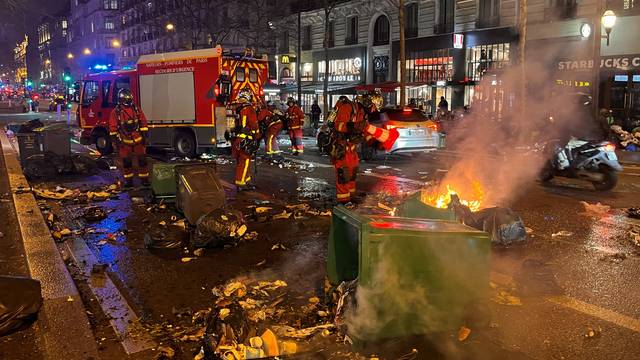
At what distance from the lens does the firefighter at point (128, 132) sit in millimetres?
10000

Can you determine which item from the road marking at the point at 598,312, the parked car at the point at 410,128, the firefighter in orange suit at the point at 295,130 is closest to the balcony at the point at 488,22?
the parked car at the point at 410,128

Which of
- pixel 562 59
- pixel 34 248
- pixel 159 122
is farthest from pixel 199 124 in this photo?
pixel 562 59

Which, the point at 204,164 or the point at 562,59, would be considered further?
the point at 562,59

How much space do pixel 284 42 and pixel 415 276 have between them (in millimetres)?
41720

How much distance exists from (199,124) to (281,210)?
303 inches

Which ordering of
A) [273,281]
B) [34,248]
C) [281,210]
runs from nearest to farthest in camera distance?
[273,281] → [34,248] → [281,210]

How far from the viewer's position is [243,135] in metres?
9.65

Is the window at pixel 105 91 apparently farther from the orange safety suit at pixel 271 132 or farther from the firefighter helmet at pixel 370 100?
the firefighter helmet at pixel 370 100

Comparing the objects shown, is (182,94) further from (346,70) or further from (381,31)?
(346,70)

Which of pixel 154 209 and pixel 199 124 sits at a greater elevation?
pixel 199 124

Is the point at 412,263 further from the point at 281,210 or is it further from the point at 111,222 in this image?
the point at 111,222

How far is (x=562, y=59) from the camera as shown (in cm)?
2198

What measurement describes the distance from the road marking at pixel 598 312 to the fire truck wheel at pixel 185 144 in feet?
40.3

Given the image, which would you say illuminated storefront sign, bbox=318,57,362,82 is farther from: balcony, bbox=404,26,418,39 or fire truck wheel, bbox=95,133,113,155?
fire truck wheel, bbox=95,133,113,155
